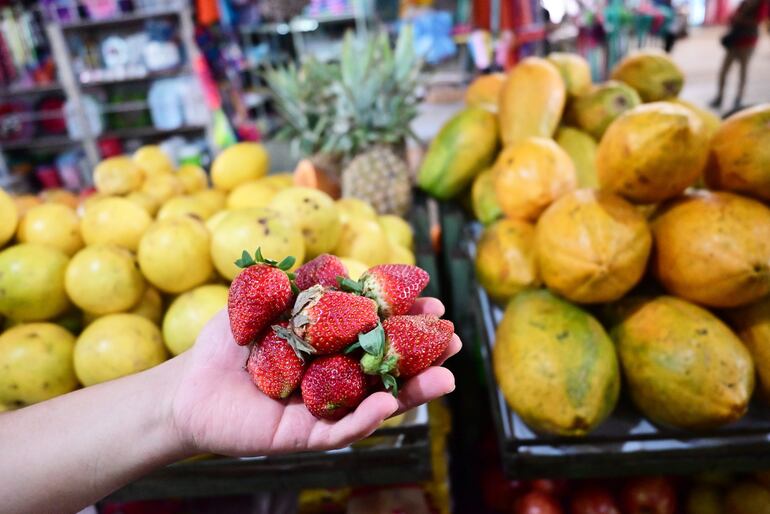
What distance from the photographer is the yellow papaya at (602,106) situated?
5.49ft

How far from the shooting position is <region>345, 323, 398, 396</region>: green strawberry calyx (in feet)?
2.37

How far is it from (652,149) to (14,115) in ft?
21.8

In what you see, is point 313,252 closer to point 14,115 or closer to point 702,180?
point 702,180

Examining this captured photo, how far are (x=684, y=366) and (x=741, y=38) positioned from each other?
579 cm

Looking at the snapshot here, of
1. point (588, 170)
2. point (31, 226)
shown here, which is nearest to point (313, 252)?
point (31, 226)

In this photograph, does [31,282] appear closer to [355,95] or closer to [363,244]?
[363,244]

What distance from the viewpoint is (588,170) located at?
161 cm

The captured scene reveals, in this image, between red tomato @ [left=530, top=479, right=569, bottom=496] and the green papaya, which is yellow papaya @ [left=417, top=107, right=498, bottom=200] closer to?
the green papaya

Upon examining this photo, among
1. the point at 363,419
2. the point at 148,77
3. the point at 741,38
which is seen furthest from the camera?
the point at 148,77

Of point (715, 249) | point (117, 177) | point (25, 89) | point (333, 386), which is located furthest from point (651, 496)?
point (25, 89)

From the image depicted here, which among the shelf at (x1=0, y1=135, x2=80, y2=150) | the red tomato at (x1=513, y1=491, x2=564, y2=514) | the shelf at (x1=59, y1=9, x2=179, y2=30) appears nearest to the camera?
the red tomato at (x1=513, y1=491, x2=564, y2=514)

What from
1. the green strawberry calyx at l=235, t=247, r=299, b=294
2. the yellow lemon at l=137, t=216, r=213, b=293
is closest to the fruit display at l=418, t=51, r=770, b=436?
the green strawberry calyx at l=235, t=247, r=299, b=294

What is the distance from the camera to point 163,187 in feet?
5.63

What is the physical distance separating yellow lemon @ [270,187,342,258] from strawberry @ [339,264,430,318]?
19.6 inches
